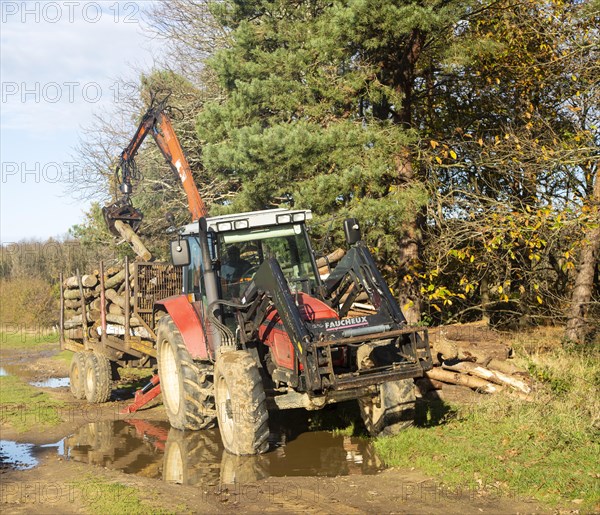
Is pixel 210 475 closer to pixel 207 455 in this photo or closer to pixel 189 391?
pixel 207 455

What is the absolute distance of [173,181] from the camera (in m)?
21.5

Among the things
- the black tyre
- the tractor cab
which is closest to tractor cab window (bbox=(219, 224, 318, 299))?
the tractor cab

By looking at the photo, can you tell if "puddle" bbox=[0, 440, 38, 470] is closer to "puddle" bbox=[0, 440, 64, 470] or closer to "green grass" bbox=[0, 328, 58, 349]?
"puddle" bbox=[0, 440, 64, 470]

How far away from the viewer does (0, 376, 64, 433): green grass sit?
34.0ft

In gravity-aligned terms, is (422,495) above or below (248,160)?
below

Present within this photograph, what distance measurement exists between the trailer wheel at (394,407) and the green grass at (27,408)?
16.2ft

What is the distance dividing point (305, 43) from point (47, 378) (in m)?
9.52

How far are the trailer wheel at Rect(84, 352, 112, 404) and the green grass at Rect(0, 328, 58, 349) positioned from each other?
14721mm

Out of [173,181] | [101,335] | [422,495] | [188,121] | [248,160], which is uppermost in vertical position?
[188,121]

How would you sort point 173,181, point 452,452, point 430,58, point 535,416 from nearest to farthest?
point 452,452 < point 535,416 < point 430,58 < point 173,181

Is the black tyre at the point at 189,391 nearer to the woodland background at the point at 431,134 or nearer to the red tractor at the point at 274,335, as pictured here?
the red tractor at the point at 274,335

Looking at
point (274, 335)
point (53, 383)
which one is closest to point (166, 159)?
point (274, 335)

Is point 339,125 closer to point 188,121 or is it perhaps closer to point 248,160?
point 248,160

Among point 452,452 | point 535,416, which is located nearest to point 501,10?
point 535,416
